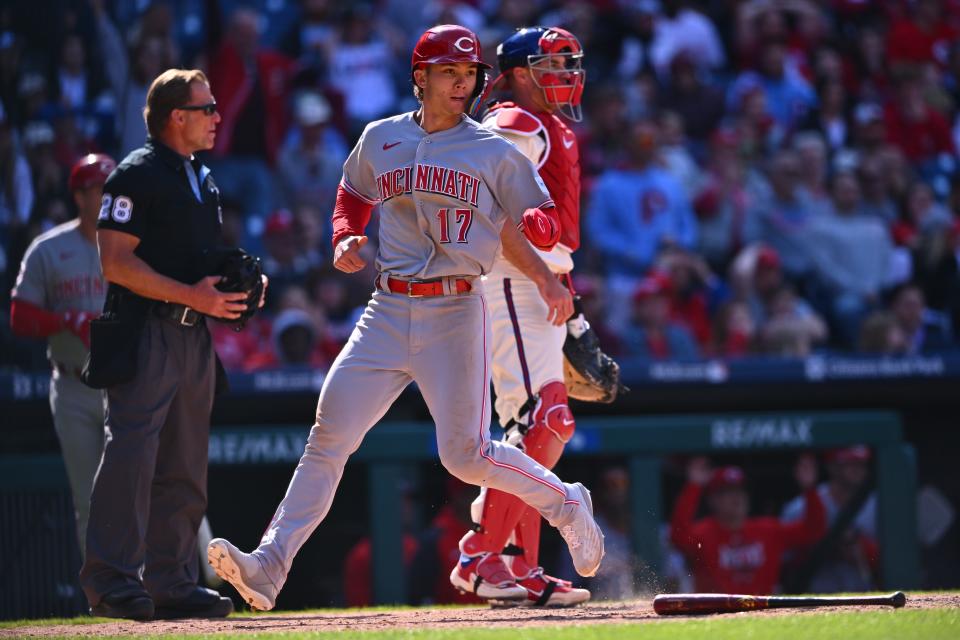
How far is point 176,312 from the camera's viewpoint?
15.8 ft

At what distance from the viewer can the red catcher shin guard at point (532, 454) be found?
503 centimetres

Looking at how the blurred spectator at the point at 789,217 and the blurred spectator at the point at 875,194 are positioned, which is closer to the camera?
the blurred spectator at the point at 789,217

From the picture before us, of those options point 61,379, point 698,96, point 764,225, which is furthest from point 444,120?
point 698,96

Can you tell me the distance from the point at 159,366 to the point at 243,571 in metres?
0.82

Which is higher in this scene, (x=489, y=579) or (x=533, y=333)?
(x=533, y=333)

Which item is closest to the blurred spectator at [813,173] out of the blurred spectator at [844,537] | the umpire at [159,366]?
the blurred spectator at [844,537]

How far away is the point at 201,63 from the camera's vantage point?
990 cm

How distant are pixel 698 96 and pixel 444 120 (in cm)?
767

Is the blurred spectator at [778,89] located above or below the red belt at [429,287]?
above

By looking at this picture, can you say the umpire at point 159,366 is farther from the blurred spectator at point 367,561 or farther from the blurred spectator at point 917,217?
the blurred spectator at point 917,217

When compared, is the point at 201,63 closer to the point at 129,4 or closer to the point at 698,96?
the point at 129,4

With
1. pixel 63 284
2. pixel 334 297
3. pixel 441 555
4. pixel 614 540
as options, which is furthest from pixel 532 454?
pixel 334 297

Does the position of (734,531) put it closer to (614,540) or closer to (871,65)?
(614,540)

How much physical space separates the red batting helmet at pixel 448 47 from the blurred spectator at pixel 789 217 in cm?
640
